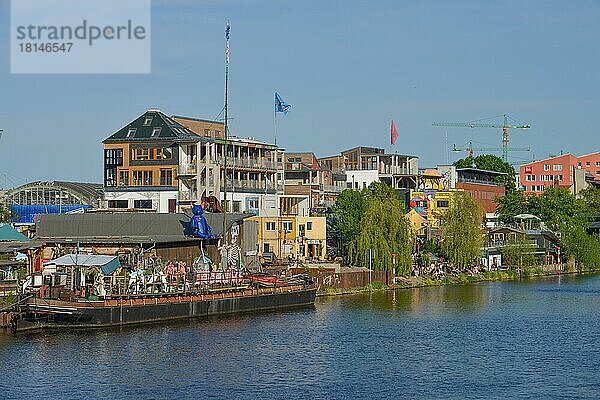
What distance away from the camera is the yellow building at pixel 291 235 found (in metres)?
79.6

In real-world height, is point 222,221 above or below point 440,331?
above

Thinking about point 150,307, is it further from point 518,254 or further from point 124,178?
point 518,254

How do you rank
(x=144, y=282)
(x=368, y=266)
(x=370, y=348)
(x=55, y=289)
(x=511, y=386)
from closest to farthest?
1. (x=511, y=386)
2. (x=370, y=348)
3. (x=55, y=289)
4. (x=144, y=282)
5. (x=368, y=266)

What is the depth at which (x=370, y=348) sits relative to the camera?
4319 centimetres

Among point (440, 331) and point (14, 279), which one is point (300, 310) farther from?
point (14, 279)

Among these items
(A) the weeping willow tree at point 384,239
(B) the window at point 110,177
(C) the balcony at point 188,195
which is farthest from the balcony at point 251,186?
(A) the weeping willow tree at point 384,239

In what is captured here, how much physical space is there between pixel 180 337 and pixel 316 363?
8.16 metres

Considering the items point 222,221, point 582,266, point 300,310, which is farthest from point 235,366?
point 582,266

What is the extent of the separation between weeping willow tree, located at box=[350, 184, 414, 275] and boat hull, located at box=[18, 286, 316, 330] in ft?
46.3

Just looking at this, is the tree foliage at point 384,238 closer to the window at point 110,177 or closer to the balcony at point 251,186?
the balcony at point 251,186

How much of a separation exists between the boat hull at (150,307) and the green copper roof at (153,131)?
2319cm

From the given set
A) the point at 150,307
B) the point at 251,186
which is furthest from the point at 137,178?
the point at 150,307

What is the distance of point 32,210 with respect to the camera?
86.1 meters

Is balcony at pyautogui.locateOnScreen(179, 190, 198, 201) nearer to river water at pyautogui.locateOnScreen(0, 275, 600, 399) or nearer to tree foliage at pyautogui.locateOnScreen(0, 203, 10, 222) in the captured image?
tree foliage at pyautogui.locateOnScreen(0, 203, 10, 222)
